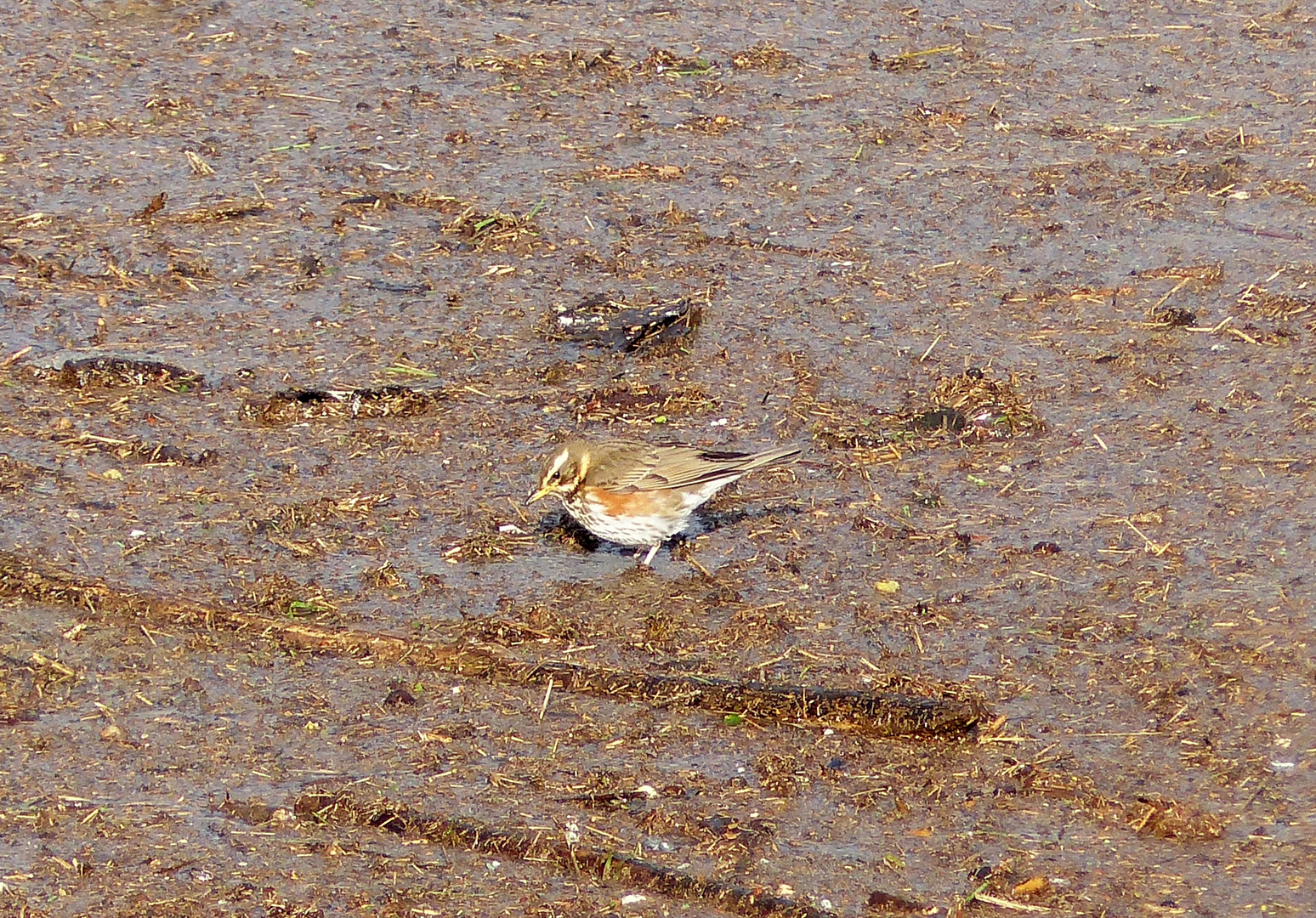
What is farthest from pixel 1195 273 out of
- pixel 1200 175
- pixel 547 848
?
pixel 547 848

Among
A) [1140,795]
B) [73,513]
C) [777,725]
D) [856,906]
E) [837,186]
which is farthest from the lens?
[837,186]

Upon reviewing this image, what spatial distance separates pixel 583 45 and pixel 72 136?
384 cm

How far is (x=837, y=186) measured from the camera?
11070mm

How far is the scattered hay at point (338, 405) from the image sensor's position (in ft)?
28.6

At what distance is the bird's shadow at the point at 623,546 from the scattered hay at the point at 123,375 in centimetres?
221

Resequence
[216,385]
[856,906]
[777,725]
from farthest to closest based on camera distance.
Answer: [216,385] → [777,725] → [856,906]

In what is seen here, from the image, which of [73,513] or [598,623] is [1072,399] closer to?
[598,623]

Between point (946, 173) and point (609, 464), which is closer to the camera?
point (609, 464)

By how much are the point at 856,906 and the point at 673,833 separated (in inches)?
28.8

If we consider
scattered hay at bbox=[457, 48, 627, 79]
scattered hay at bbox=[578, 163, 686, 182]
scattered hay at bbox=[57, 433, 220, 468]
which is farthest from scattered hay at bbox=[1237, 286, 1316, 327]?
scattered hay at bbox=[57, 433, 220, 468]

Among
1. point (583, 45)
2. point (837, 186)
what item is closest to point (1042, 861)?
point (837, 186)

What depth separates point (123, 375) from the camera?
29.3ft

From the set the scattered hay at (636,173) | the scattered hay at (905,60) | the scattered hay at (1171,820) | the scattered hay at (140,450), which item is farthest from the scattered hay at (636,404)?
the scattered hay at (905,60)

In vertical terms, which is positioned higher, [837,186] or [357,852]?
[837,186]
